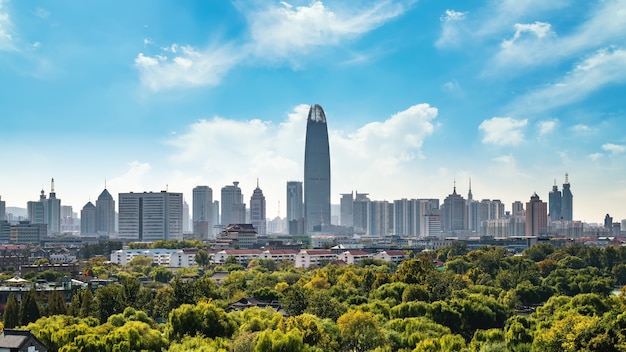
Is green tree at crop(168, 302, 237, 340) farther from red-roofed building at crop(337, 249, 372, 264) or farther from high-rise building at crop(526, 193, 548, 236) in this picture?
high-rise building at crop(526, 193, 548, 236)

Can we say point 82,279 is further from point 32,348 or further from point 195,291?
point 32,348

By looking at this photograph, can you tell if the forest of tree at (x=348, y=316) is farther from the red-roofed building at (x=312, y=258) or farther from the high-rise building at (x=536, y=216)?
the high-rise building at (x=536, y=216)

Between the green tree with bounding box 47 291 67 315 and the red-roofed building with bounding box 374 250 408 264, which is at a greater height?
the green tree with bounding box 47 291 67 315

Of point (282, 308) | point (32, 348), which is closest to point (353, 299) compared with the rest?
point (282, 308)

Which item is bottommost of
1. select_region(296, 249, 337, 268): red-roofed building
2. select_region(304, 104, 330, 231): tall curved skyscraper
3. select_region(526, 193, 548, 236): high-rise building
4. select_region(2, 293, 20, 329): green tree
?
select_region(296, 249, 337, 268): red-roofed building

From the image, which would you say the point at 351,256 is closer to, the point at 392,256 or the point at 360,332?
the point at 392,256

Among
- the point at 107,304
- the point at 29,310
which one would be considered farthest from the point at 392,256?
the point at 29,310

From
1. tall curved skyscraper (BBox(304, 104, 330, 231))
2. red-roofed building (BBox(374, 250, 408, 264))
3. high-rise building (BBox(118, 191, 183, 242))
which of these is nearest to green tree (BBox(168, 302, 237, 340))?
red-roofed building (BBox(374, 250, 408, 264))
